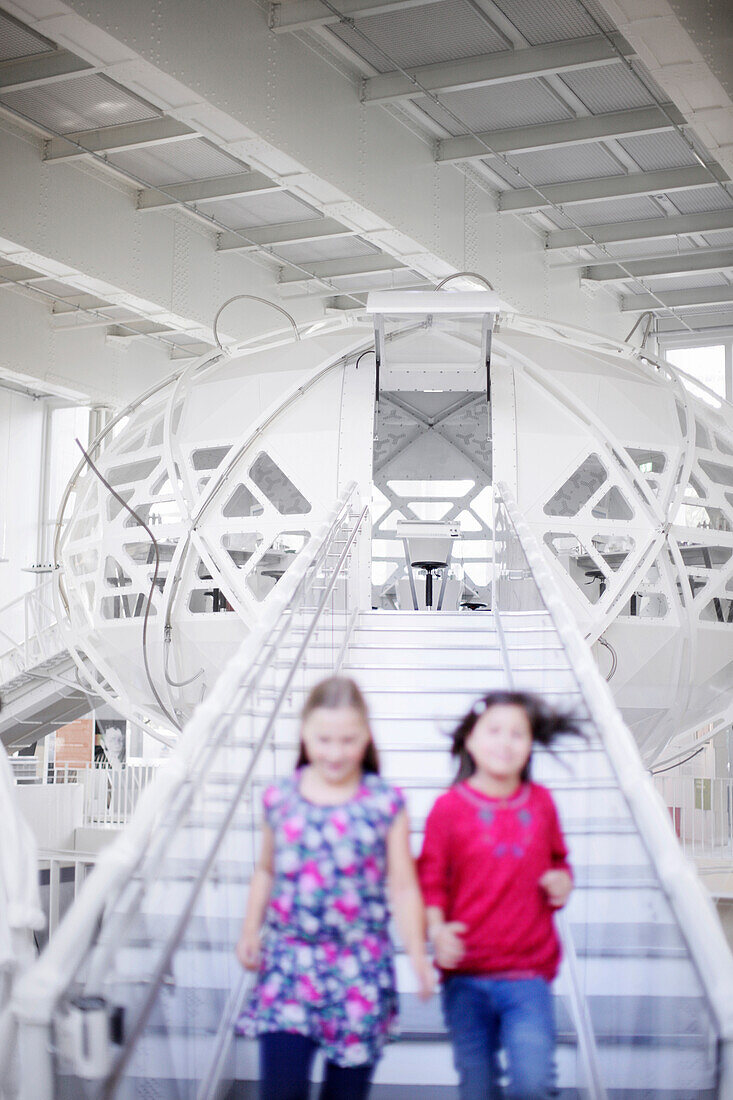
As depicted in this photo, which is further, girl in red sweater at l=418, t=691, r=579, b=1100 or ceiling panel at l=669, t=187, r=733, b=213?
ceiling panel at l=669, t=187, r=733, b=213

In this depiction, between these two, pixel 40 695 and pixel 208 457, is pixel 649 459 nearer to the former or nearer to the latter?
pixel 208 457

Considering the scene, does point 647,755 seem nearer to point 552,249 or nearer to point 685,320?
point 552,249

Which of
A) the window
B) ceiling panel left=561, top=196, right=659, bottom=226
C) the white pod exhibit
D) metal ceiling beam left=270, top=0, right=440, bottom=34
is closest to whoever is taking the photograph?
the white pod exhibit

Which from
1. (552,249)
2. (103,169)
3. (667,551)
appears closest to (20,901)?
(667,551)

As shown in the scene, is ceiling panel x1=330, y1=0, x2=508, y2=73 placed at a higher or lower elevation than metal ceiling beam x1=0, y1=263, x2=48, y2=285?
lower

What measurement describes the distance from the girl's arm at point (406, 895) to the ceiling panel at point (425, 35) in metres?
9.86

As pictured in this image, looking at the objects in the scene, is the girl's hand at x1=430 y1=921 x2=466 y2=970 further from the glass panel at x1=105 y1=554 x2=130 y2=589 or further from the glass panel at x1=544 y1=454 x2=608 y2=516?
the glass panel at x1=105 y1=554 x2=130 y2=589

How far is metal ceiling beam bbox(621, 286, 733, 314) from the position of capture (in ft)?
63.7

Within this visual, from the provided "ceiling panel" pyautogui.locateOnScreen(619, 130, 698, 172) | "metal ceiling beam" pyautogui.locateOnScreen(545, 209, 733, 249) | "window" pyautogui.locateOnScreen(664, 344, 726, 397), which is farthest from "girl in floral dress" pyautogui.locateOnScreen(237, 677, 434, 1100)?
"window" pyautogui.locateOnScreen(664, 344, 726, 397)

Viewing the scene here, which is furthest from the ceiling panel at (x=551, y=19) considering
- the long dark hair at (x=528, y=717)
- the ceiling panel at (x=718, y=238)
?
the long dark hair at (x=528, y=717)

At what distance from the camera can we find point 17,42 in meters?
11.6

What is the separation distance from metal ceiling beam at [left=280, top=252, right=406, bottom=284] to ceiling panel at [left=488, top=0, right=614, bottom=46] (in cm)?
632

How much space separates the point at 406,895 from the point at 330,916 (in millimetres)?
197

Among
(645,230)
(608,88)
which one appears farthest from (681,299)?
(608,88)
